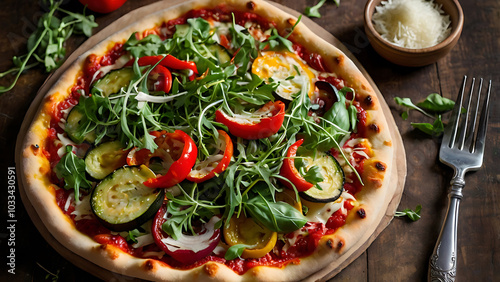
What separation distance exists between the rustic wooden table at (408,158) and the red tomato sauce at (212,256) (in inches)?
14.8

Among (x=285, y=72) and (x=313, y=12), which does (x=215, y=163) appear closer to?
(x=285, y=72)

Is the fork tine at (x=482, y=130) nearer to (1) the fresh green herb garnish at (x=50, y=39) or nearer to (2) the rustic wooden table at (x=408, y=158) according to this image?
(2) the rustic wooden table at (x=408, y=158)

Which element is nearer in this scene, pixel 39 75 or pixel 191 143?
pixel 191 143

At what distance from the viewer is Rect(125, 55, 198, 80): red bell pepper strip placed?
412 cm

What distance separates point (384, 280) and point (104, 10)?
337 centimetres

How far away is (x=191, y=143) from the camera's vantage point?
3.67 meters

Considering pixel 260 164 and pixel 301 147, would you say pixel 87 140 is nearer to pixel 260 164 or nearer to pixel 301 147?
pixel 260 164

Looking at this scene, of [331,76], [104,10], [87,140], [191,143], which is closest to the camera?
[191,143]

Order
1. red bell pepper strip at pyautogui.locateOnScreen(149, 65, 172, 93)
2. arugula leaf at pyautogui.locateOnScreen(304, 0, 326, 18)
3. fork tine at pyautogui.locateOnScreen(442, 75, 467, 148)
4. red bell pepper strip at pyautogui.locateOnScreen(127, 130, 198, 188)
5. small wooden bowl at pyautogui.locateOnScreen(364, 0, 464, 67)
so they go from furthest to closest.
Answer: arugula leaf at pyautogui.locateOnScreen(304, 0, 326, 18) → small wooden bowl at pyautogui.locateOnScreen(364, 0, 464, 67) → fork tine at pyautogui.locateOnScreen(442, 75, 467, 148) → red bell pepper strip at pyautogui.locateOnScreen(149, 65, 172, 93) → red bell pepper strip at pyautogui.locateOnScreen(127, 130, 198, 188)

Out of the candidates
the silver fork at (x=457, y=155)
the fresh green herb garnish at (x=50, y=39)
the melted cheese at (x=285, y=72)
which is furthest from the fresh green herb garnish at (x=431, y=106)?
the fresh green herb garnish at (x=50, y=39)

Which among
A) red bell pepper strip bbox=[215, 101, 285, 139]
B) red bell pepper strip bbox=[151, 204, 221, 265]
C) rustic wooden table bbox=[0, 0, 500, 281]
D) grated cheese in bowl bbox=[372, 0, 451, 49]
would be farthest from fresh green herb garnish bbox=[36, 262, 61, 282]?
grated cheese in bowl bbox=[372, 0, 451, 49]

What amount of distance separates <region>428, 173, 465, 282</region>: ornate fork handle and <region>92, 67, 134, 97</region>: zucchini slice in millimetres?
2660

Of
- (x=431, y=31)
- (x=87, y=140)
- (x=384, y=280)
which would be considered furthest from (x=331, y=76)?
(x=87, y=140)

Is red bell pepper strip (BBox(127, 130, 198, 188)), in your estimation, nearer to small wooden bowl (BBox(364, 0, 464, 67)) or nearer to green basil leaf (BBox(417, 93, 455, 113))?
small wooden bowl (BBox(364, 0, 464, 67))
